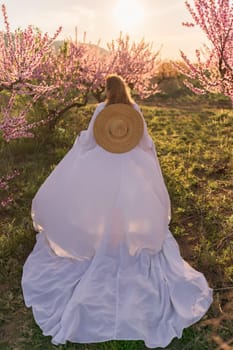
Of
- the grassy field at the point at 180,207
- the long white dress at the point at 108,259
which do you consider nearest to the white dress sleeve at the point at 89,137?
the long white dress at the point at 108,259

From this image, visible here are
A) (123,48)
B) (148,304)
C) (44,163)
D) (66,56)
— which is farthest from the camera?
(123,48)

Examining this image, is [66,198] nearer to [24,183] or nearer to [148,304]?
[148,304]

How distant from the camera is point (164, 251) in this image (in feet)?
16.6

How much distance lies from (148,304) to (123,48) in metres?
10.8

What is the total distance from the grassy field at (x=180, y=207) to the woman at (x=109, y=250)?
7.3 inches

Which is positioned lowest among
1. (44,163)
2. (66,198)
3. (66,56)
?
Answer: (44,163)

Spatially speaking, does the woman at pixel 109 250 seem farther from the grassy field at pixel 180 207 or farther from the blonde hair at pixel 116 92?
the grassy field at pixel 180 207

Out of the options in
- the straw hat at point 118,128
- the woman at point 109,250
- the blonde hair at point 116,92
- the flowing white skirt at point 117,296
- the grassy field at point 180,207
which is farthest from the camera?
the blonde hair at point 116,92

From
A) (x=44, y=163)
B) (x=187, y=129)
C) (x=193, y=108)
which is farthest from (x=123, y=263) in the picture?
(x=193, y=108)

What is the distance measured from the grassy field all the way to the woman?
19cm

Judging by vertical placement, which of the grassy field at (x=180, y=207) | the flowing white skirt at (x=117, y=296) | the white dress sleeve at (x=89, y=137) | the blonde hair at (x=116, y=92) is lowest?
the grassy field at (x=180, y=207)

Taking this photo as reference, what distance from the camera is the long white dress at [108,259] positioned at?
421cm

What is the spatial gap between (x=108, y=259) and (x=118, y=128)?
1377 mm

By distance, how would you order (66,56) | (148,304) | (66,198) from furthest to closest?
1. (66,56)
2. (66,198)
3. (148,304)
